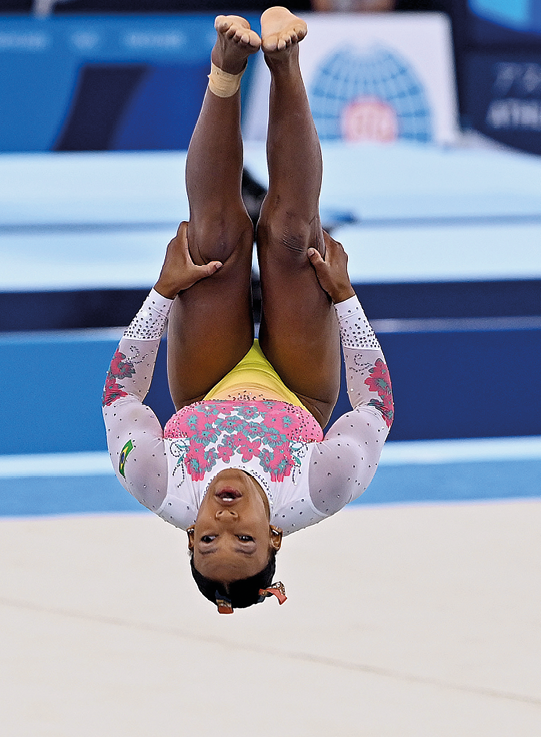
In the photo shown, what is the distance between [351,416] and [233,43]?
3.09 ft

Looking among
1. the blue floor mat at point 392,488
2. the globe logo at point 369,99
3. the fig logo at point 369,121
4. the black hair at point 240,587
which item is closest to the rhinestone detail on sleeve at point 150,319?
the black hair at point 240,587

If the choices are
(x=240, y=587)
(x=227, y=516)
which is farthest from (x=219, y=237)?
(x=240, y=587)

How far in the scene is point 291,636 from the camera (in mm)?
2670

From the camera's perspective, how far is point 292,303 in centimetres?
256

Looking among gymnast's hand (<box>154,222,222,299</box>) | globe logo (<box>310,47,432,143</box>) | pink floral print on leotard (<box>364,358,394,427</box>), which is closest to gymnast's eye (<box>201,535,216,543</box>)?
pink floral print on leotard (<box>364,358,394,427</box>)

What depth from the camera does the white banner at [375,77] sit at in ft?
19.6

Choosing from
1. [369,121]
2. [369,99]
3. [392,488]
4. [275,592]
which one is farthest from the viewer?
[369,121]

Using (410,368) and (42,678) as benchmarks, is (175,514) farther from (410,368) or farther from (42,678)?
(410,368)

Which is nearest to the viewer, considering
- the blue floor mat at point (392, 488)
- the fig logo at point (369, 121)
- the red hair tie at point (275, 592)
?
the red hair tie at point (275, 592)

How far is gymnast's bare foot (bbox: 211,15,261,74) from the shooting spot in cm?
224

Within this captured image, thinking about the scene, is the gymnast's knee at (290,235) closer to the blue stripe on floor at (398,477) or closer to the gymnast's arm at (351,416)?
the gymnast's arm at (351,416)

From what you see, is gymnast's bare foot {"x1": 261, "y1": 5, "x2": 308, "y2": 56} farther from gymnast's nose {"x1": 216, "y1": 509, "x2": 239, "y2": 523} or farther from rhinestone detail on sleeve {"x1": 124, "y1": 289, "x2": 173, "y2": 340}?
gymnast's nose {"x1": 216, "y1": 509, "x2": 239, "y2": 523}

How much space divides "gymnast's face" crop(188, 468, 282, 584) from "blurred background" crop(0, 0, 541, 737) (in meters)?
2.19

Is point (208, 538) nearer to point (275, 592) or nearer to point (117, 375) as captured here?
point (275, 592)
